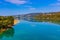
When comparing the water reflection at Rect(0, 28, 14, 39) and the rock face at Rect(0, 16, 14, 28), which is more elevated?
the rock face at Rect(0, 16, 14, 28)

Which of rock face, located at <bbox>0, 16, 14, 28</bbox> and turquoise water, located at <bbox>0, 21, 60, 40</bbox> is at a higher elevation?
rock face, located at <bbox>0, 16, 14, 28</bbox>

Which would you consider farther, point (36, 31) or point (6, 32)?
point (6, 32)

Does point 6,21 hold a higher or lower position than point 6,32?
higher

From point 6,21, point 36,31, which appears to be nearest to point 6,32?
point 6,21

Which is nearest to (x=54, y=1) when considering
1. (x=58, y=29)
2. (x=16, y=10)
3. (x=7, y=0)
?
(x=58, y=29)

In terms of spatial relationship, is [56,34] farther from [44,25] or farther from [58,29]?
[44,25]

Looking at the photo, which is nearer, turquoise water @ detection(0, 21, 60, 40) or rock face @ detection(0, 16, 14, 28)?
turquoise water @ detection(0, 21, 60, 40)

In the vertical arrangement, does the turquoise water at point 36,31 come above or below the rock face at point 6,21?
below

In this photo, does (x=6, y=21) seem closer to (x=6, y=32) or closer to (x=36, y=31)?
(x=6, y=32)
